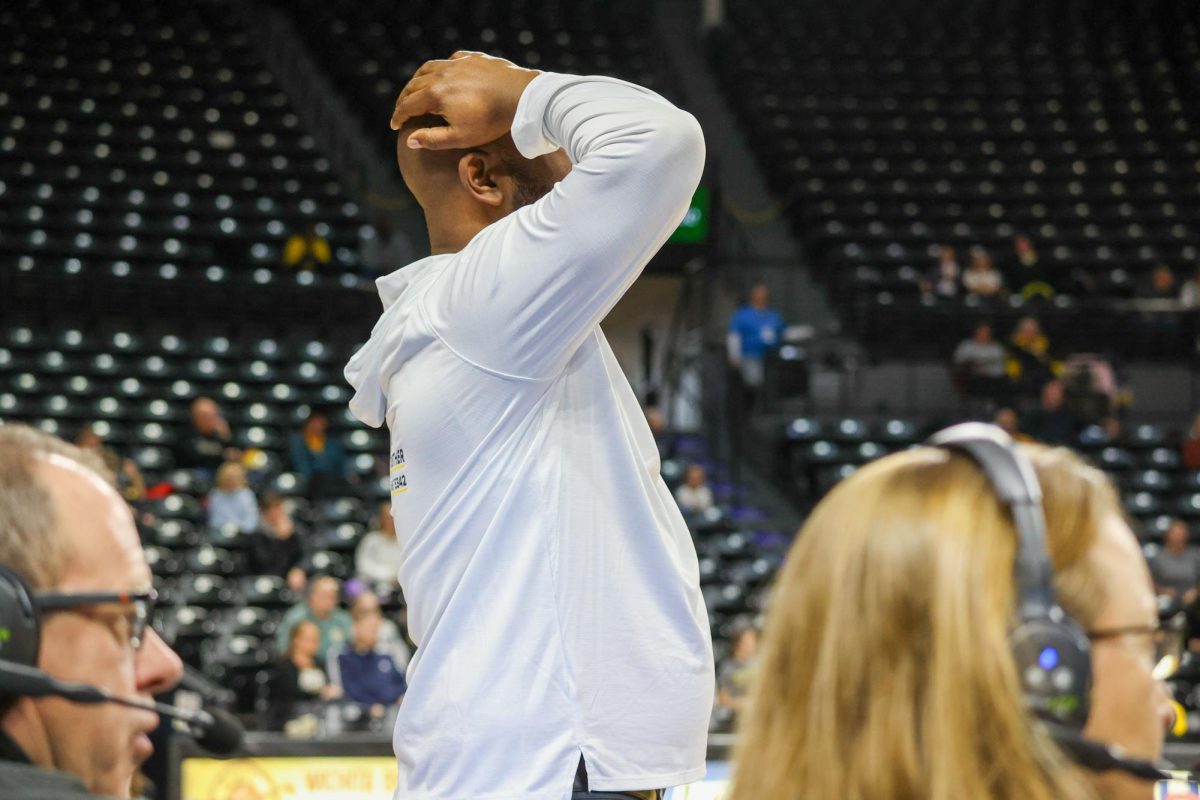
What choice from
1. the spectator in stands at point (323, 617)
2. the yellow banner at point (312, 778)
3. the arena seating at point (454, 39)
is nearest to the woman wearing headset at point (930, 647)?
the yellow banner at point (312, 778)

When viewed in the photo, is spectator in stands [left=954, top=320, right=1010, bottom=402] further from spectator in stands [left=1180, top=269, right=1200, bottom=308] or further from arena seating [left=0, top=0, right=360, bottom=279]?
arena seating [left=0, top=0, right=360, bottom=279]

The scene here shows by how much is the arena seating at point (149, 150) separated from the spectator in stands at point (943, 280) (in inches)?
221

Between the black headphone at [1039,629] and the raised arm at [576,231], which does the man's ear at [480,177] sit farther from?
the black headphone at [1039,629]

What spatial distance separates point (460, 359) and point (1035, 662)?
1.12 m

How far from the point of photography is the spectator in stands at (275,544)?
10883 mm

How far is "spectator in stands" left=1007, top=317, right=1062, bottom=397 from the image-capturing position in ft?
48.5

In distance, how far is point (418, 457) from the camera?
2.23m

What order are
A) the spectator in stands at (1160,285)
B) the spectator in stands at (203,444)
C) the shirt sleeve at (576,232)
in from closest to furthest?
the shirt sleeve at (576,232) → the spectator in stands at (203,444) → the spectator in stands at (1160,285)

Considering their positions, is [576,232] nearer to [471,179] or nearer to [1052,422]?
[471,179]

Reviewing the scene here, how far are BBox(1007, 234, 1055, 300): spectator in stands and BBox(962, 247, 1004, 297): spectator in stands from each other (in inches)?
14.8

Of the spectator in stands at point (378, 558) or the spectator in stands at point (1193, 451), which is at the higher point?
the spectator in stands at point (1193, 451)

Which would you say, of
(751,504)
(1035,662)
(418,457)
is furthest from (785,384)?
(1035,662)

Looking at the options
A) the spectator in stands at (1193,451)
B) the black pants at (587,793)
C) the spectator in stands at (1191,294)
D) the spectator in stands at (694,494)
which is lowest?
the black pants at (587,793)

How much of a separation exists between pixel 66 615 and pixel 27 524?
3.6 inches
